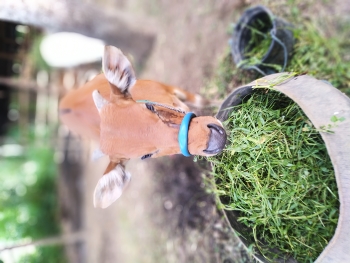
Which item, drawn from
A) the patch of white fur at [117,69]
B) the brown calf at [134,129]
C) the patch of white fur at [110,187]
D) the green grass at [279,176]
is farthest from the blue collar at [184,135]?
the patch of white fur at [110,187]

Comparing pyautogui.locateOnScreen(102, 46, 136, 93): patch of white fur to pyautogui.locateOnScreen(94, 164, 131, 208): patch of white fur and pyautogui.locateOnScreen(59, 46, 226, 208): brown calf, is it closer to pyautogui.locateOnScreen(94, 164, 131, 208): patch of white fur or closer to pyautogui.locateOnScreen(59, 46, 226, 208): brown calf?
pyautogui.locateOnScreen(59, 46, 226, 208): brown calf

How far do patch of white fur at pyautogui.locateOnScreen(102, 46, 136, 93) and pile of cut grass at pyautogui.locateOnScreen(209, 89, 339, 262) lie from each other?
0.79 metres

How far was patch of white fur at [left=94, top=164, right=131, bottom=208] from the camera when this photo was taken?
7.78 ft

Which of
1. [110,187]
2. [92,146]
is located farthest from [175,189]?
[92,146]

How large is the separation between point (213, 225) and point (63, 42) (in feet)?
14.7

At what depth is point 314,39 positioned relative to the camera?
3271 millimetres

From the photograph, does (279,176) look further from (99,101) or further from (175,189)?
(175,189)

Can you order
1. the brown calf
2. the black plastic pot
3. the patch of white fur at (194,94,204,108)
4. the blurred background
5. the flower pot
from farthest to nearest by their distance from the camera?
the blurred background
the patch of white fur at (194,94,204,108)
the black plastic pot
the brown calf
the flower pot

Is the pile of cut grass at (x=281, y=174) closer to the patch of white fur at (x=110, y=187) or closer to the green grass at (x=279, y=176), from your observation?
the green grass at (x=279, y=176)

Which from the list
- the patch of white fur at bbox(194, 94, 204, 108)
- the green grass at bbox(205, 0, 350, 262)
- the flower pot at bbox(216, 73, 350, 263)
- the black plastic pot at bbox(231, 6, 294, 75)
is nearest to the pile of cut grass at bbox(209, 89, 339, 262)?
the green grass at bbox(205, 0, 350, 262)

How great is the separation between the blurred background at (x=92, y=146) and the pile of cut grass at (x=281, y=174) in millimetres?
742

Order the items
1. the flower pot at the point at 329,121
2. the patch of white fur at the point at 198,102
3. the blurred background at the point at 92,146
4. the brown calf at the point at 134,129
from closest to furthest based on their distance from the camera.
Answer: the flower pot at the point at 329,121, the brown calf at the point at 134,129, the patch of white fur at the point at 198,102, the blurred background at the point at 92,146

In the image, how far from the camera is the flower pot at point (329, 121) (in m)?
1.70

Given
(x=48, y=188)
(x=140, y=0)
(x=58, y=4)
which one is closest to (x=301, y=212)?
(x=58, y=4)
